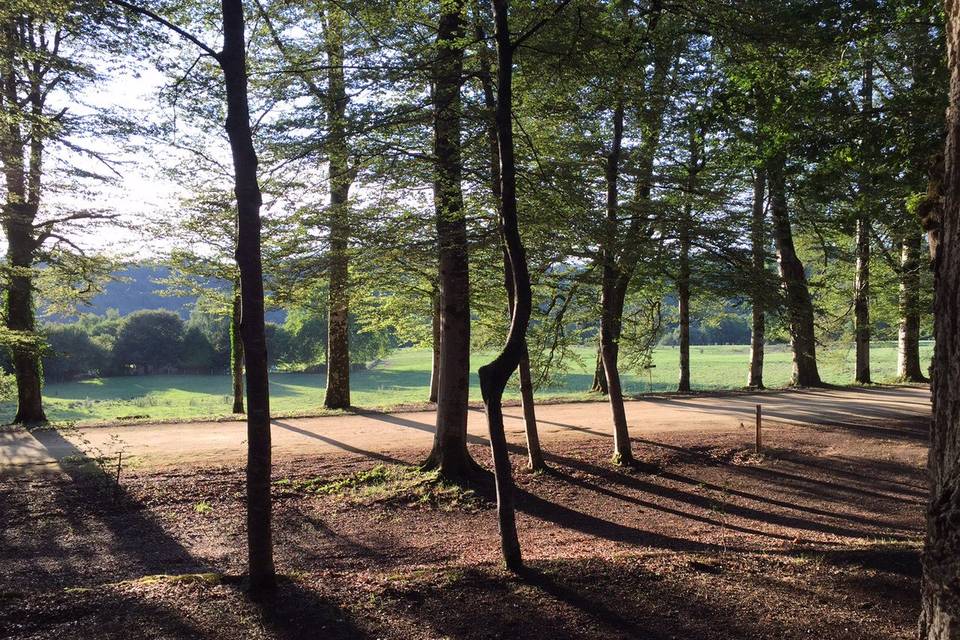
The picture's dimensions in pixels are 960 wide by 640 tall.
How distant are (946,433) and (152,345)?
224ft

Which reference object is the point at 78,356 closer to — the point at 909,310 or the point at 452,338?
the point at 452,338

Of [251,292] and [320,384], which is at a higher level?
[251,292]

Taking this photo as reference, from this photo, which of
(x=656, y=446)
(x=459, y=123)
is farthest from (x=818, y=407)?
(x=459, y=123)

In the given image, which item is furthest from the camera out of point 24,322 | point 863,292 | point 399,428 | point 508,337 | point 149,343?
point 149,343

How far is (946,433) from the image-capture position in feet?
9.60

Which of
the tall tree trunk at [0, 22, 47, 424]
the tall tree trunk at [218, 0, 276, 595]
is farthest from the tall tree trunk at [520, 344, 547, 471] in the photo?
the tall tree trunk at [0, 22, 47, 424]

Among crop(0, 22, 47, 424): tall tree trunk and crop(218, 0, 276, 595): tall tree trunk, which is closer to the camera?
crop(218, 0, 276, 595): tall tree trunk

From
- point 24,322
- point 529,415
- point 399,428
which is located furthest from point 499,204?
point 24,322

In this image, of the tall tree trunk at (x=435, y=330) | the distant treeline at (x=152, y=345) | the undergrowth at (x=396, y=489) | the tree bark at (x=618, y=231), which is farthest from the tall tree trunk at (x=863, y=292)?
the distant treeline at (x=152, y=345)

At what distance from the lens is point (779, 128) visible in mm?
8539

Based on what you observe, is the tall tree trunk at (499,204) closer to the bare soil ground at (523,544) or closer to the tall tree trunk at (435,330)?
the bare soil ground at (523,544)

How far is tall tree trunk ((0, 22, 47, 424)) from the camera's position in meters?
9.84

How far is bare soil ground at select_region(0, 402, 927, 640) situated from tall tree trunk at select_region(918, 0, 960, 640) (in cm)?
87

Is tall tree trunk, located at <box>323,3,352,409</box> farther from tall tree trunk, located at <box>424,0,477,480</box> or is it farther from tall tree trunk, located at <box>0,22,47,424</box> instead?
tall tree trunk, located at <box>0,22,47,424</box>
